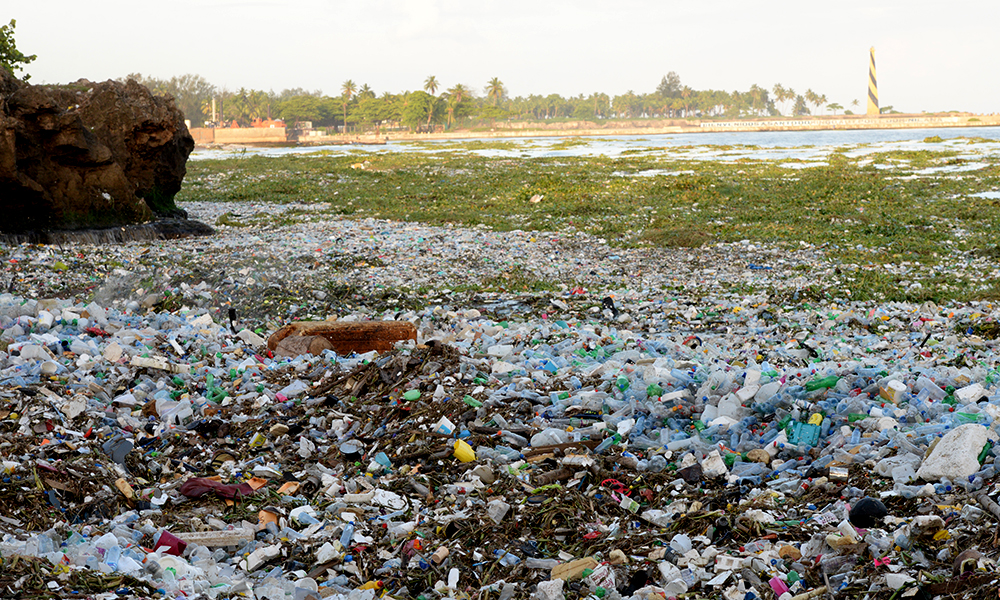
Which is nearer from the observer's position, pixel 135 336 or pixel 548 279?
pixel 135 336

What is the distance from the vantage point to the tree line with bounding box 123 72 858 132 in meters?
108

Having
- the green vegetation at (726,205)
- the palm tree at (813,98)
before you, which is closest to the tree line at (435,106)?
the palm tree at (813,98)

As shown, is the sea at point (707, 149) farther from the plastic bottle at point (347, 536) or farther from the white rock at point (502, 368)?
the plastic bottle at point (347, 536)

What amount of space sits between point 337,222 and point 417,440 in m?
12.4

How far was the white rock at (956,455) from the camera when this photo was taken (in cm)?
377

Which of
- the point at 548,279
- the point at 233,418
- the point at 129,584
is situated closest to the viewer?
the point at 129,584

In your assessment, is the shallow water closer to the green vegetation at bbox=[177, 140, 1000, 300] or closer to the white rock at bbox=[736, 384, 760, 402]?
the green vegetation at bbox=[177, 140, 1000, 300]

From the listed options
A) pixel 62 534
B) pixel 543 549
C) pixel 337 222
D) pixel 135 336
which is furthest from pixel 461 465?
pixel 337 222

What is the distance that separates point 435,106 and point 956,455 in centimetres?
10931

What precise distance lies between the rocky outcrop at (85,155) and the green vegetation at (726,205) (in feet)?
8.15

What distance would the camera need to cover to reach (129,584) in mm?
3137

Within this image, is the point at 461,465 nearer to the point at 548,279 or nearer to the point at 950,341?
the point at 950,341

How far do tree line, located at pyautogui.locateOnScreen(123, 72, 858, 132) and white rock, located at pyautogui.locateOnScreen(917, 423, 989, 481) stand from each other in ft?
308

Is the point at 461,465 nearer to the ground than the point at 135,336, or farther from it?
nearer to the ground
